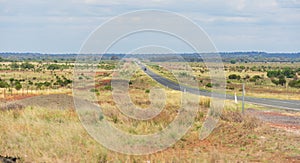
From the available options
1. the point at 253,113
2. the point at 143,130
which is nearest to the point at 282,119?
the point at 253,113

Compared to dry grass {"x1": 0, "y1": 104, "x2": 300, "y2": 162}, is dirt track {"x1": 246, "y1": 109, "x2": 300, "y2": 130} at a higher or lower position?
lower

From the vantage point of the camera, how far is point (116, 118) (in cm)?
2072

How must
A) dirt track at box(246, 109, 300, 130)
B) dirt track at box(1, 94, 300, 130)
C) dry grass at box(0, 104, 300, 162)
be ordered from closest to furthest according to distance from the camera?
dry grass at box(0, 104, 300, 162)
dirt track at box(246, 109, 300, 130)
dirt track at box(1, 94, 300, 130)

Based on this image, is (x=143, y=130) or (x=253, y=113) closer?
(x=143, y=130)

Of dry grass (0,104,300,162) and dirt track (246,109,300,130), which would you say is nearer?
dry grass (0,104,300,162)

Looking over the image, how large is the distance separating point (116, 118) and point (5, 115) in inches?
187

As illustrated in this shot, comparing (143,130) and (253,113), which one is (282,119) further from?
(143,130)

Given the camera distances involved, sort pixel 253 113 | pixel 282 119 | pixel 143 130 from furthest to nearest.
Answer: pixel 253 113, pixel 282 119, pixel 143 130

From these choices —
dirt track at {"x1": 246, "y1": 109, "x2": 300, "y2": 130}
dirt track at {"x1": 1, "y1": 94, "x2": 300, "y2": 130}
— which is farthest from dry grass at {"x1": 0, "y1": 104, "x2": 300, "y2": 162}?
dirt track at {"x1": 1, "y1": 94, "x2": 300, "y2": 130}

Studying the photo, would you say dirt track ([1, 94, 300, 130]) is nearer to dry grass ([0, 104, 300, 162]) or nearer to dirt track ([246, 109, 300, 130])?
dirt track ([246, 109, 300, 130])

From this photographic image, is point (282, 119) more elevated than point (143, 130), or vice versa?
point (143, 130)

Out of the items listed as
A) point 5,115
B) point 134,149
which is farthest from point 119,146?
point 5,115

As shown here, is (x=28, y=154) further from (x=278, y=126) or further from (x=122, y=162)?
(x=278, y=126)

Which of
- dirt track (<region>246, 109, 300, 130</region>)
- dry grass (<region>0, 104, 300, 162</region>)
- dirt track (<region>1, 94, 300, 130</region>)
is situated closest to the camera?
dry grass (<region>0, 104, 300, 162</region>)
